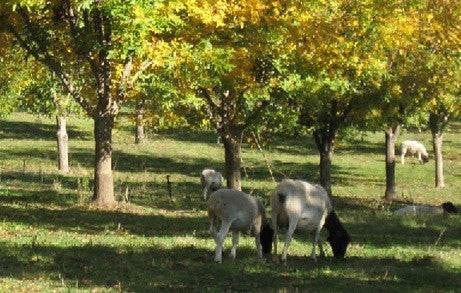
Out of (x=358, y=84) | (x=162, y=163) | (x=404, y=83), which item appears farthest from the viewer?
(x=162, y=163)

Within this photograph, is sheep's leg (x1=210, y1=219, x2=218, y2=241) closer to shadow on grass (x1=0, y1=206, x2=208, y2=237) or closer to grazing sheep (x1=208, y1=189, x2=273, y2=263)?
grazing sheep (x1=208, y1=189, x2=273, y2=263)

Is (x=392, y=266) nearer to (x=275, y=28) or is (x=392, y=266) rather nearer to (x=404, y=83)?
(x=275, y=28)

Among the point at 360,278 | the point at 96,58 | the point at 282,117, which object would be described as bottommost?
the point at 360,278

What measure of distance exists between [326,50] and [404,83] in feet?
41.7

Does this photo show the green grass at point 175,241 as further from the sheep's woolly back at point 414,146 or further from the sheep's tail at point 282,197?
the sheep's woolly back at point 414,146

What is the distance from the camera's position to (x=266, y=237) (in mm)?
22578

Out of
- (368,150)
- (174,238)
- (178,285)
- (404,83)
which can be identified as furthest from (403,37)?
(368,150)

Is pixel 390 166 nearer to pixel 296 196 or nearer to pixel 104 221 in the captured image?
pixel 104 221

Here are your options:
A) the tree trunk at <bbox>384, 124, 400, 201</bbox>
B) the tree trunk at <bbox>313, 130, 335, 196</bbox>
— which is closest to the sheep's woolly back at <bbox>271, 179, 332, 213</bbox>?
the tree trunk at <bbox>313, 130, 335, 196</bbox>

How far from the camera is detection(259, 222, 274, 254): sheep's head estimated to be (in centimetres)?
2250

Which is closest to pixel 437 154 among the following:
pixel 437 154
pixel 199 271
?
pixel 437 154

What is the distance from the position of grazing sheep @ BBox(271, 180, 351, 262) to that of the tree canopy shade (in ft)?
28.5

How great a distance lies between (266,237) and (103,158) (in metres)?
12.1

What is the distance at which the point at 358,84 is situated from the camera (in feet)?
131
